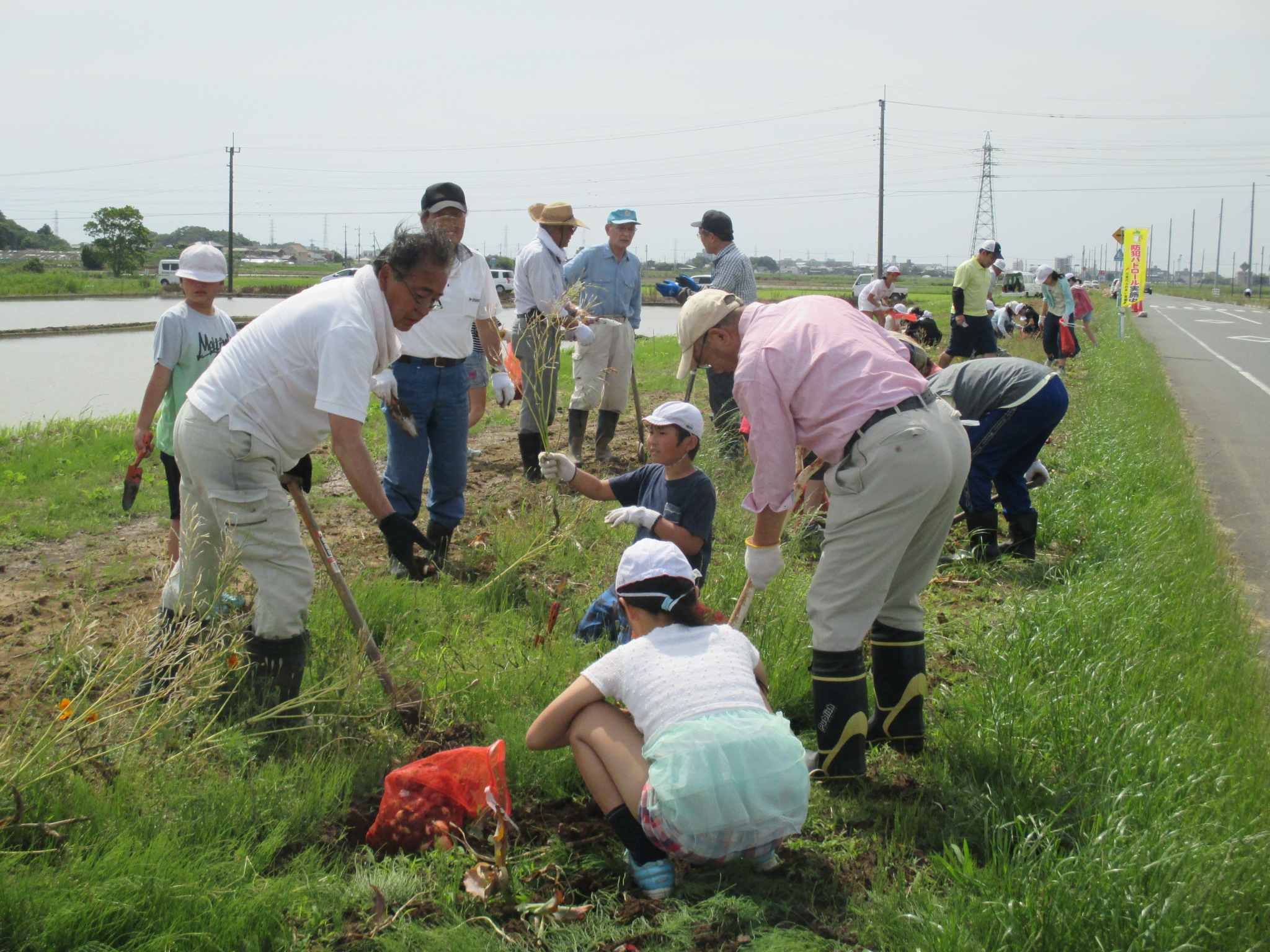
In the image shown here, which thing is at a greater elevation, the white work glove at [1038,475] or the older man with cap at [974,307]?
the older man with cap at [974,307]

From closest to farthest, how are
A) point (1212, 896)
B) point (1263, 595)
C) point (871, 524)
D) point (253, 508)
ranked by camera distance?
point (1212, 896)
point (871, 524)
point (253, 508)
point (1263, 595)

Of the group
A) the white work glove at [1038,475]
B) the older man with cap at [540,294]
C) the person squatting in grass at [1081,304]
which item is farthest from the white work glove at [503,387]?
the person squatting in grass at [1081,304]

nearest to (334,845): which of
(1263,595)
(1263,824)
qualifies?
Answer: (1263,824)

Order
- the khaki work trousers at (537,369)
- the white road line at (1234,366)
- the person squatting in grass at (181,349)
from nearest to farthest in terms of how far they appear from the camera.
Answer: the person squatting in grass at (181,349) < the khaki work trousers at (537,369) < the white road line at (1234,366)

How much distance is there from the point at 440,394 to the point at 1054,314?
39.5ft

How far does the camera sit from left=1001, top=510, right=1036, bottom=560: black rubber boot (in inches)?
224

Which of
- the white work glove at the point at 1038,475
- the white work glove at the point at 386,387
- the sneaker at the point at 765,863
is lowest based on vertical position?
the sneaker at the point at 765,863

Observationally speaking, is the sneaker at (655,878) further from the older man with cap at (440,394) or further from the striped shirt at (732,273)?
the striped shirt at (732,273)

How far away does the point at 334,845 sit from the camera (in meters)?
2.81

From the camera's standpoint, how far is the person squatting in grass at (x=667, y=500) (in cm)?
407

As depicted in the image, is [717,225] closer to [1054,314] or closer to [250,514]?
[250,514]

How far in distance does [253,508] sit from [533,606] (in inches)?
63.4

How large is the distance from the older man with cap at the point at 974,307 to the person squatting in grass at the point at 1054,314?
2.17 meters

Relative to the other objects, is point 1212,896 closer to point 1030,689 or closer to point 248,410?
point 1030,689
